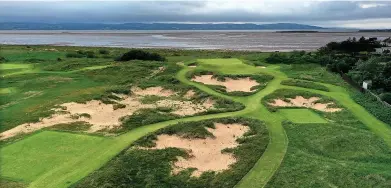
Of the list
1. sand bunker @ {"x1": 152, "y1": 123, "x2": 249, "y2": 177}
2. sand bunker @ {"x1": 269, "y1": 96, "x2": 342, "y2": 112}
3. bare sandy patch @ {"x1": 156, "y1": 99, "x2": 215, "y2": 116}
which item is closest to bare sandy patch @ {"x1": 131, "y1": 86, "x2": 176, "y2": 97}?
bare sandy patch @ {"x1": 156, "y1": 99, "x2": 215, "y2": 116}

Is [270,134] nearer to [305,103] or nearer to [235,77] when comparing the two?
[305,103]

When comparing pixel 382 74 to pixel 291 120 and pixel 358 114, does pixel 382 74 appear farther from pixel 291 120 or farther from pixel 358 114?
pixel 291 120

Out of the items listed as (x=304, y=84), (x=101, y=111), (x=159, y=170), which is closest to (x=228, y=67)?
(x=304, y=84)

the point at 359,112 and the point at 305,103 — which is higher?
the point at 359,112

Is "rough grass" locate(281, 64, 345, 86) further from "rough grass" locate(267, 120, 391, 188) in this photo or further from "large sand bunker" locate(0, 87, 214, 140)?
"rough grass" locate(267, 120, 391, 188)

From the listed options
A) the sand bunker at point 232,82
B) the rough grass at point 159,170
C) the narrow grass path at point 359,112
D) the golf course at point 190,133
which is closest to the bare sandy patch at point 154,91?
the golf course at point 190,133

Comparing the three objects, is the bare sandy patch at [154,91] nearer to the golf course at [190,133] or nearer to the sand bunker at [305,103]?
the golf course at [190,133]

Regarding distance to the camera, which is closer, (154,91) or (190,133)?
(190,133)

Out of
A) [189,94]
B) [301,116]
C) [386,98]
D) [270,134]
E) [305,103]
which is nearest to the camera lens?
[270,134]
